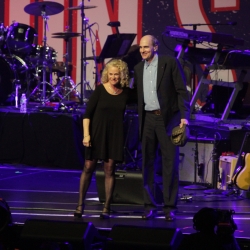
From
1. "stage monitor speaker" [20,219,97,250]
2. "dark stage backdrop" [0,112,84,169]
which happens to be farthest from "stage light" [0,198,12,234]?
"dark stage backdrop" [0,112,84,169]

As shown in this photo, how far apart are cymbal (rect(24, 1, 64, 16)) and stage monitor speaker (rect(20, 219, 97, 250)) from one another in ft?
27.7

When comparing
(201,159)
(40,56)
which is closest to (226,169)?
(201,159)

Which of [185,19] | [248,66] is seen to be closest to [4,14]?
[185,19]

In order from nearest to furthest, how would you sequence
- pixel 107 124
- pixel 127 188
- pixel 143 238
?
pixel 143 238 → pixel 107 124 → pixel 127 188

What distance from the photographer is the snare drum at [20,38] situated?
13.3 m

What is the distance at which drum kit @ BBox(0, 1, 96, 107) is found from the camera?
12.7 meters

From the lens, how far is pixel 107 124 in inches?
275

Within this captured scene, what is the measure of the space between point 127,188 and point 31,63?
6.70 metres

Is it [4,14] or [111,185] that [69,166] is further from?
[4,14]

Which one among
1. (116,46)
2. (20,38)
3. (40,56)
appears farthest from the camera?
(40,56)

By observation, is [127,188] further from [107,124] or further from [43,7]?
[43,7]

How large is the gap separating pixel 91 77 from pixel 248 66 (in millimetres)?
4939

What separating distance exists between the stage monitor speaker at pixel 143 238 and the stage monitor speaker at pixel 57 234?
24 centimetres

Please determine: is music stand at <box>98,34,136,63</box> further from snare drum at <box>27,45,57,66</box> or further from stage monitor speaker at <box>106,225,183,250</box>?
stage monitor speaker at <box>106,225,183,250</box>
